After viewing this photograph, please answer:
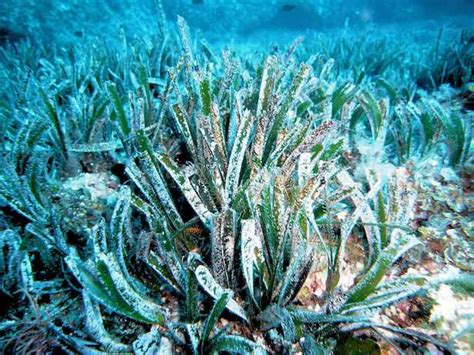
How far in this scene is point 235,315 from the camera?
1.15 meters

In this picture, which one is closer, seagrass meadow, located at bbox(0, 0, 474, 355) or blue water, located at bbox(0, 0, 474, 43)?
seagrass meadow, located at bbox(0, 0, 474, 355)

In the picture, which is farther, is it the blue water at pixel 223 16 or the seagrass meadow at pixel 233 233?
the blue water at pixel 223 16

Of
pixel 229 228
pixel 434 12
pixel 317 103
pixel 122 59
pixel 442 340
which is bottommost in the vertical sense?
pixel 442 340

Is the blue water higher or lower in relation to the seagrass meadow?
higher

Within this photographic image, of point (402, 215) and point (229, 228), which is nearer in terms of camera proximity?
point (229, 228)

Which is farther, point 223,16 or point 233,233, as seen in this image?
point 223,16

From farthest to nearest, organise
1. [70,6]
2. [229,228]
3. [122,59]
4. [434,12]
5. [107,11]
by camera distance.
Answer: [434,12], [107,11], [70,6], [122,59], [229,228]

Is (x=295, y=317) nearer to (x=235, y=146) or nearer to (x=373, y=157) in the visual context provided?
(x=235, y=146)

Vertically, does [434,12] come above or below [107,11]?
above

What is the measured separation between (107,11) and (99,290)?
15655 millimetres

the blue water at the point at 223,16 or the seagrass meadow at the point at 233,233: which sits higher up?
the blue water at the point at 223,16

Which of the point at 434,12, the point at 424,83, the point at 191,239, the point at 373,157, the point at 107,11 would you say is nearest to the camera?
the point at 191,239

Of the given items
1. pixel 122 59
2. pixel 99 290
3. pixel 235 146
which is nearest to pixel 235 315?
pixel 99 290

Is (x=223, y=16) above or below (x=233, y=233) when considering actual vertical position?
above
